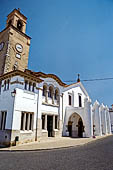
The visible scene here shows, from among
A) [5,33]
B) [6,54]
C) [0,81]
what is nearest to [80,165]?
[0,81]

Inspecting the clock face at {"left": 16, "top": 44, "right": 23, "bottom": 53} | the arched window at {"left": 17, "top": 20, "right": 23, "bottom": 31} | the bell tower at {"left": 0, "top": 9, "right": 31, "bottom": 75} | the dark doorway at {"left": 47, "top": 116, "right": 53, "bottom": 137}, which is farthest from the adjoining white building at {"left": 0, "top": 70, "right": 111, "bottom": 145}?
the arched window at {"left": 17, "top": 20, "right": 23, "bottom": 31}

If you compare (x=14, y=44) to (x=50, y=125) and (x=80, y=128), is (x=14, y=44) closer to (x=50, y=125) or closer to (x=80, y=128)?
(x=50, y=125)

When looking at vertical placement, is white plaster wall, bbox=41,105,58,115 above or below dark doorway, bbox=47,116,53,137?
above

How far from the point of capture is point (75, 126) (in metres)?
21.3

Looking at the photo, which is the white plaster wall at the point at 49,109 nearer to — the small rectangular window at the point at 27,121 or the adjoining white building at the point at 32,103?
the adjoining white building at the point at 32,103

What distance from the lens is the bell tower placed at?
20.0 m

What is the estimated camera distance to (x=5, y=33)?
21984 millimetres

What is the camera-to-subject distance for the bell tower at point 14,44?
20.0 meters

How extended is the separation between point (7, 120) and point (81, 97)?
53.7 feet

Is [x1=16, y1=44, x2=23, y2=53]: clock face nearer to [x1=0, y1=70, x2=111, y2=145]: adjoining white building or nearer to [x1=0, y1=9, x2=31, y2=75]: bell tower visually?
[x1=0, y1=9, x2=31, y2=75]: bell tower

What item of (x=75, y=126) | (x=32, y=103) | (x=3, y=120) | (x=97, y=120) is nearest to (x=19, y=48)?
(x=32, y=103)

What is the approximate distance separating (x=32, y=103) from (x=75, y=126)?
10.4m

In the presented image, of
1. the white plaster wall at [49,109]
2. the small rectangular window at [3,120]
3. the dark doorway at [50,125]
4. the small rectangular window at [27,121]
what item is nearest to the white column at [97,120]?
the white plaster wall at [49,109]

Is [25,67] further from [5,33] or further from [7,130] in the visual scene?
[7,130]
